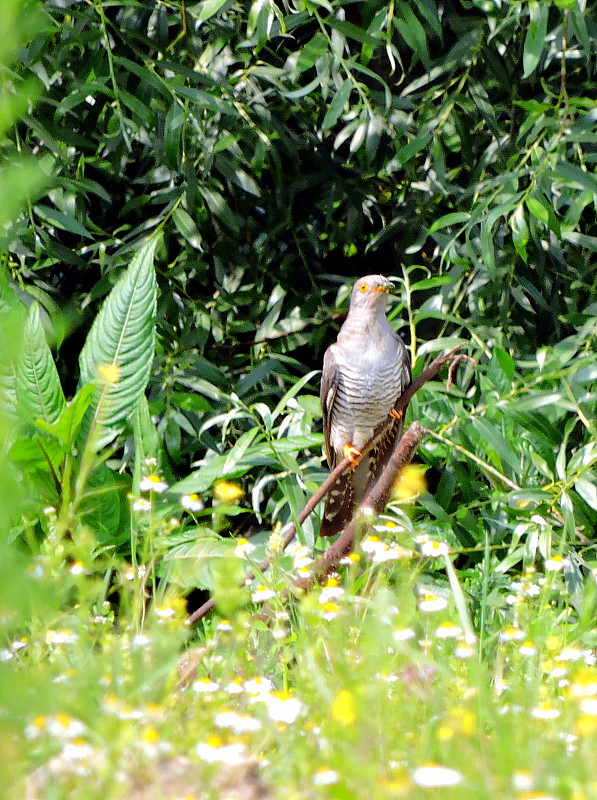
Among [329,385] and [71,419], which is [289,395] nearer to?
[329,385]

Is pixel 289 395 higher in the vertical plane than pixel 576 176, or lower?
lower

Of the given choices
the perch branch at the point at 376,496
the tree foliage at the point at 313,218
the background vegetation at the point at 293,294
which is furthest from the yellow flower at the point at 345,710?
the tree foliage at the point at 313,218

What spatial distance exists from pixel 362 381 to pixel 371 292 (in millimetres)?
295

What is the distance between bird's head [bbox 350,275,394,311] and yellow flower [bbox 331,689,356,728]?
1.88m

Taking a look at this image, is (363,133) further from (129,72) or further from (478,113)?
(129,72)

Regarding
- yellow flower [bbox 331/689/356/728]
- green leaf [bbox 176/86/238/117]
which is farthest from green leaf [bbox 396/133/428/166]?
yellow flower [bbox 331/689/356/728]

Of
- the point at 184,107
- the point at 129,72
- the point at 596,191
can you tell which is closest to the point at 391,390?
the point at 596,191

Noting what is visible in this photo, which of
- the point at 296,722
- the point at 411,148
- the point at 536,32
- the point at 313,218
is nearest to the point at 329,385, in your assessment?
the point at 313,218

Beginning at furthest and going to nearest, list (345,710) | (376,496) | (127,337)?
(127,337) → (376,496) → (345,710)

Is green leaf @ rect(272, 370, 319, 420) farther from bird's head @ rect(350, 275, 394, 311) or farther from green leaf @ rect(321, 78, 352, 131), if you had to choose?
green leaf @ rect(321, 78, 352, 131)

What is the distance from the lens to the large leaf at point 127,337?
9.04 feet

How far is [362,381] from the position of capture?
117 inches

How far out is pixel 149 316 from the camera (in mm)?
2775

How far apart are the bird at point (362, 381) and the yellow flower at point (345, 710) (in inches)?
68.0
